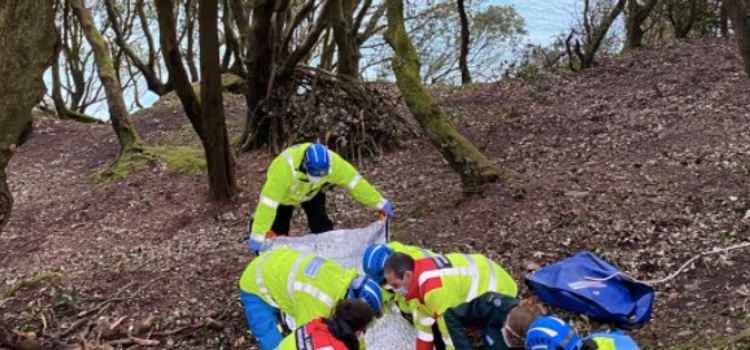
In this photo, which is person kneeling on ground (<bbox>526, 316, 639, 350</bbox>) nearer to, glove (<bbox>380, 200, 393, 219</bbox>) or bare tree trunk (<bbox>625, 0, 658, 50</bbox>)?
glove (<bbox>380, 200, 393, 219</bbox>)

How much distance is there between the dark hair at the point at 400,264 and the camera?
3.62 meters

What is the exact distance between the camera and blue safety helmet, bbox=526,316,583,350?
2895 mm

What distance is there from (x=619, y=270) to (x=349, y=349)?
222 cm

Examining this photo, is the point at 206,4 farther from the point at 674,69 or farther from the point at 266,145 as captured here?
the point at 674,69

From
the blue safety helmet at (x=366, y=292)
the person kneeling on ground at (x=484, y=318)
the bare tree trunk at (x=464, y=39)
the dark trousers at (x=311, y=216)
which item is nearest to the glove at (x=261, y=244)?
the dark trousers at (x=311, y=216)

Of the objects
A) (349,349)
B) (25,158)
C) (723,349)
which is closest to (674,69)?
(723,349)

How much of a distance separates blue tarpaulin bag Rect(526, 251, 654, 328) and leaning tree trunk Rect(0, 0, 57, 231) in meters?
2.98

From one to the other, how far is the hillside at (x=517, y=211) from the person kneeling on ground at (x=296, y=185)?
0.64 meters

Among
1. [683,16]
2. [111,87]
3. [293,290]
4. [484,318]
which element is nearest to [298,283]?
[293,290]

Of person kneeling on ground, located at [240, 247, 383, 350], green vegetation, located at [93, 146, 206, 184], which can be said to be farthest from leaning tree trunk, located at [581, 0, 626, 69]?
person kneeling on ground, located at [240, 247, 383, 350]

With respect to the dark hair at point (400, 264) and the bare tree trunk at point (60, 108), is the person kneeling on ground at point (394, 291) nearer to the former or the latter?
the dark hair at point (400, 264)

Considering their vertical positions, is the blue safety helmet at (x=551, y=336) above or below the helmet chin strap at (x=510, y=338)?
above

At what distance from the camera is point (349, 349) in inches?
115

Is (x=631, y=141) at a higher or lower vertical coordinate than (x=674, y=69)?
lower
